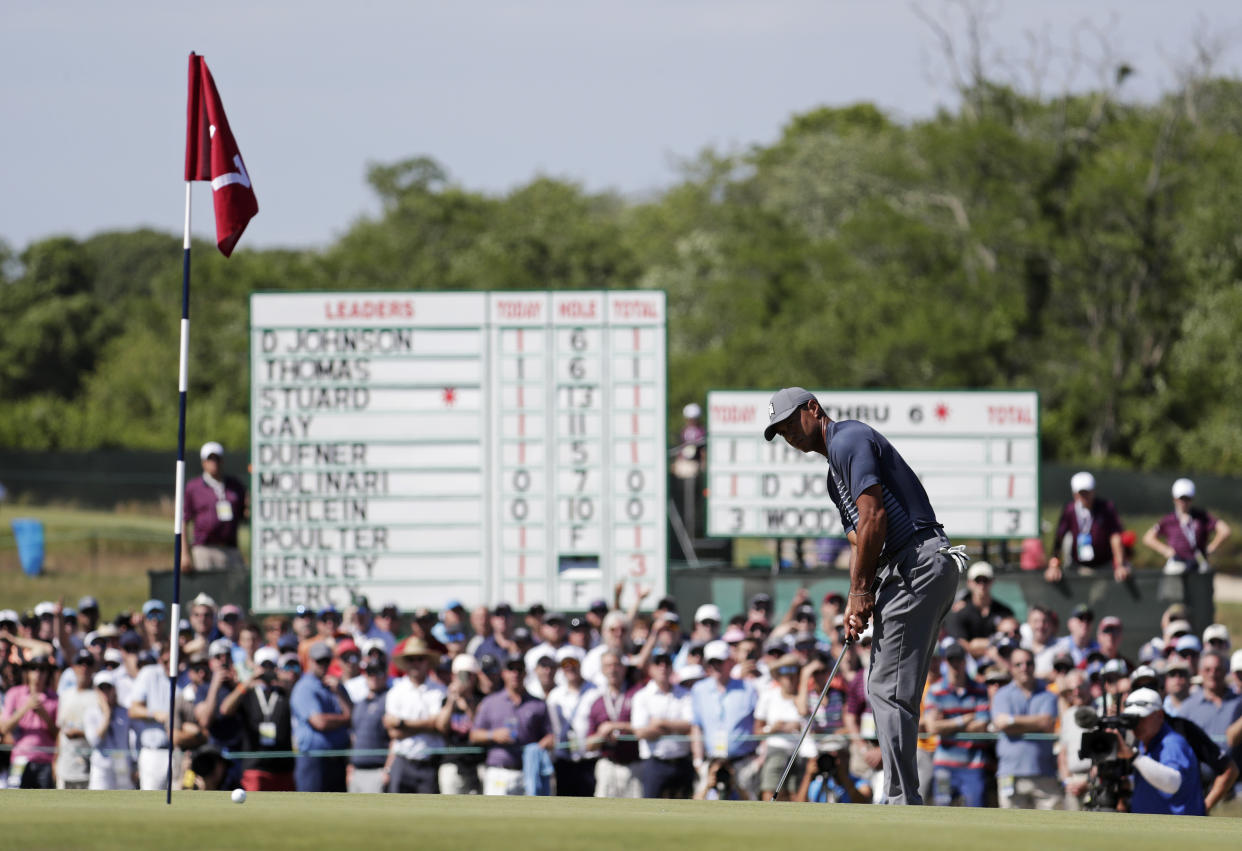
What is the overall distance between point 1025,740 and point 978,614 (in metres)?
2.42

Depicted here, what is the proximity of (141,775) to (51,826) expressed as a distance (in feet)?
28.0

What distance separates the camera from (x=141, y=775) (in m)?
14.3

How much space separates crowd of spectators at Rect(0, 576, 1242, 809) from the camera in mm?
13531

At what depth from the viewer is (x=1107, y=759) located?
1088 centimetres

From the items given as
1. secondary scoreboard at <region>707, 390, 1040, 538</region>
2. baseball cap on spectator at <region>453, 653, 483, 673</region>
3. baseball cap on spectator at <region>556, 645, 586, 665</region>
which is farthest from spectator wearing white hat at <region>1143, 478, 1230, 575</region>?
baseball cap on spectator at <region>453, 653, 483, 673</region>

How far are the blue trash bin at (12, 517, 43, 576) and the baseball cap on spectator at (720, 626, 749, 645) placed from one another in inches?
923

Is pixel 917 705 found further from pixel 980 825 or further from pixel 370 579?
pixel 370 579

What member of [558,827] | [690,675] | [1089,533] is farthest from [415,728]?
[558,827]

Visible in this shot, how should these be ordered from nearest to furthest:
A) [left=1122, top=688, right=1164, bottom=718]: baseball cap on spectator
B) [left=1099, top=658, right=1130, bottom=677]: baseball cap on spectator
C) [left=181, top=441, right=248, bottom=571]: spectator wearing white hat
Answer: [left=1122, top=688, right=1164, bottom=718]: baseball cap on spectator, [left=1099, top=658, right=1130, bottom=677]: baseball cap on spectator, [left=181, top=441, right=248, bottom=571]: spectator wearing white hat

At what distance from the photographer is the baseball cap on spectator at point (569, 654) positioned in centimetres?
1437

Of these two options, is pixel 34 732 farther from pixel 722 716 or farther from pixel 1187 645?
pixel 1187 645

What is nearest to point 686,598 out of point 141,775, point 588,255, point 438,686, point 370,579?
point 370,579

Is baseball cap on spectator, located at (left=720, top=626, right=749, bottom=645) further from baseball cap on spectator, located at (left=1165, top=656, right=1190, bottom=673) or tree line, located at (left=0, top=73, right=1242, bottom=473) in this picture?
tree line, located at (left=0, top=73, right=1242, bottom=473)

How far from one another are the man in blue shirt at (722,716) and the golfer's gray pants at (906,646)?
5.75 metres
